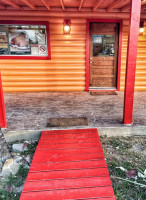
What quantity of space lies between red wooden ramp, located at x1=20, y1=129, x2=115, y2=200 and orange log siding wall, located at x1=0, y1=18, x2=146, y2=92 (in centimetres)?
313

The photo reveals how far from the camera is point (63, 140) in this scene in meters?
3.07

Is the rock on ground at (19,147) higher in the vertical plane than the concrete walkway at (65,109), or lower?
lower

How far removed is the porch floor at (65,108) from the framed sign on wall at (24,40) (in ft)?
4.24

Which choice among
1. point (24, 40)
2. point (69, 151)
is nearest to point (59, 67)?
point (24, 40)

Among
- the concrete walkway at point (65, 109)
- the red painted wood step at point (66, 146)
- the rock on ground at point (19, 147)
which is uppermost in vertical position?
the concrete walkway at point (65, 109)

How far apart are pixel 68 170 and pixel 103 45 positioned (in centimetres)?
465

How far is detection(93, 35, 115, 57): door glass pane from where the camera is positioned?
5.87 meters

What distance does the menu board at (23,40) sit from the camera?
5613mm

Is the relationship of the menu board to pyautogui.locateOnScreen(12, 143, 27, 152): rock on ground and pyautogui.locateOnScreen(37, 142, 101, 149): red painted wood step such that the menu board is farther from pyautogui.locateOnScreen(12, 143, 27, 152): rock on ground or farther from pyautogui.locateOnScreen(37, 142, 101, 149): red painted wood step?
pyautogui.locateOnScreen(37, 142, 101, 149): red painted wood step

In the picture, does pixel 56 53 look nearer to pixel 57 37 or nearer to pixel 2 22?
pixel 57 37

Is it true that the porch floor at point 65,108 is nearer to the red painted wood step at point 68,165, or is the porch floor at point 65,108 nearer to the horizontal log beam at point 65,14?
the red painted wood step at point 68,165

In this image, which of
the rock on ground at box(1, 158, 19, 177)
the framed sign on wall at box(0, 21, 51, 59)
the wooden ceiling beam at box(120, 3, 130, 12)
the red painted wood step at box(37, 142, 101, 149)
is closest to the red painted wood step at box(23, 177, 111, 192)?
the rock on ground at box(1, 158, 19, 177)

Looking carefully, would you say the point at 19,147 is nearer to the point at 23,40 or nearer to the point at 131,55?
the point at 131,55

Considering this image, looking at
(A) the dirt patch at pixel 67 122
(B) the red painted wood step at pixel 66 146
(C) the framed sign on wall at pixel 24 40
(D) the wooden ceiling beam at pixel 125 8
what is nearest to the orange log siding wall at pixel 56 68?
(C) the framed sign on wall at pixel 24 40
